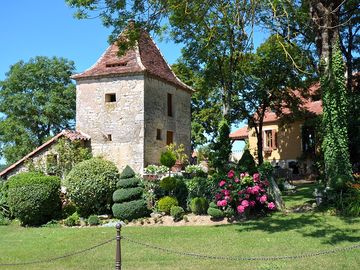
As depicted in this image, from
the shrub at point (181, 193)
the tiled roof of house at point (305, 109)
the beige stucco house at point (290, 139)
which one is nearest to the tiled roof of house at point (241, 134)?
the tiled roof of house at point (305, 109)

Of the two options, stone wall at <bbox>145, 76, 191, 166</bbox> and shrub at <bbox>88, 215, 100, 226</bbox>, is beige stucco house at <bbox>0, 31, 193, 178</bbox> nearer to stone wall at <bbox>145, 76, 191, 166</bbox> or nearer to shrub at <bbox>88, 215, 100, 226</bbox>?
stone wall at <bbox>145, 76, 191, 166</bbox>

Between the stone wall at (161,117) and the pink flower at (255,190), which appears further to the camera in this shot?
the stone wall at (161,117)

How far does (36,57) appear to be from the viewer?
141 ft

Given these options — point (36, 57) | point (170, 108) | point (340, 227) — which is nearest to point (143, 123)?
point (170, 108)

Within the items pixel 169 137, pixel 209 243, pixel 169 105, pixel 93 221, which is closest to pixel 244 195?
pixel 209 243

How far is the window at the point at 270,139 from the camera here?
35.0 m

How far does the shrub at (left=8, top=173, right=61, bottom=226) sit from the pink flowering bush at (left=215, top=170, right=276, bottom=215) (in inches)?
281

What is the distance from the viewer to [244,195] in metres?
15.4

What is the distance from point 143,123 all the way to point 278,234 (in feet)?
46.1

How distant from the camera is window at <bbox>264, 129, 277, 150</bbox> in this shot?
1379 inches

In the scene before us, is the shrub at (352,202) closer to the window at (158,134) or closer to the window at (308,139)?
the window at (158,134)

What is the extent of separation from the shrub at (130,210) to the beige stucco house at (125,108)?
7.01 meters

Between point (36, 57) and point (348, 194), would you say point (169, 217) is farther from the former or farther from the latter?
point (36, 57)

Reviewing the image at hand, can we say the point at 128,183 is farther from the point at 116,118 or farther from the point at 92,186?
the point at 116,118
